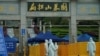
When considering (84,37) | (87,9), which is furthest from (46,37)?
(87,9)

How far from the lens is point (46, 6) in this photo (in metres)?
37.7

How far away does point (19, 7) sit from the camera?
38.1 m

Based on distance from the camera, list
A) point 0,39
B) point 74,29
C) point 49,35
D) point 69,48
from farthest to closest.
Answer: point 74,29
point 49,35
point 69,48
point 0,39

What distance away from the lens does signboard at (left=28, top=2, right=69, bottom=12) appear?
37.6 meters

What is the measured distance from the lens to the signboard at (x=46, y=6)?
123ft

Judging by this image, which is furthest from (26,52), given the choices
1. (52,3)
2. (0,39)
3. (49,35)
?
(0,39)

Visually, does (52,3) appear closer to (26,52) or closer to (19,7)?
(19,7)

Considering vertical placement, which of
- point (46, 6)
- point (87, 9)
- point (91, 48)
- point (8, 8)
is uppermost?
point (46, 6)

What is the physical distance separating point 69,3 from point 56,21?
215cm

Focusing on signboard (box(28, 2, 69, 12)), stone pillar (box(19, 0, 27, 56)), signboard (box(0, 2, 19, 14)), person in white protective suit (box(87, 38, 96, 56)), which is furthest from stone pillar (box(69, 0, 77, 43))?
person in white protective suit (box(87, 38, 96, 56))

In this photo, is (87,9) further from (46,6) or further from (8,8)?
(8,8)

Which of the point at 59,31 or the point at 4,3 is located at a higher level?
the point at 4,3

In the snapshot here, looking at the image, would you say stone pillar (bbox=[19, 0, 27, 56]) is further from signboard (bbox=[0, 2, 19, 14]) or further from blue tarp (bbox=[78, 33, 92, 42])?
blue tarp (bbox=[78, 33, 92, 42])

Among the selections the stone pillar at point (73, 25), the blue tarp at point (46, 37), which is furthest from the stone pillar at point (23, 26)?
the stone pillar at point (73, 25)
